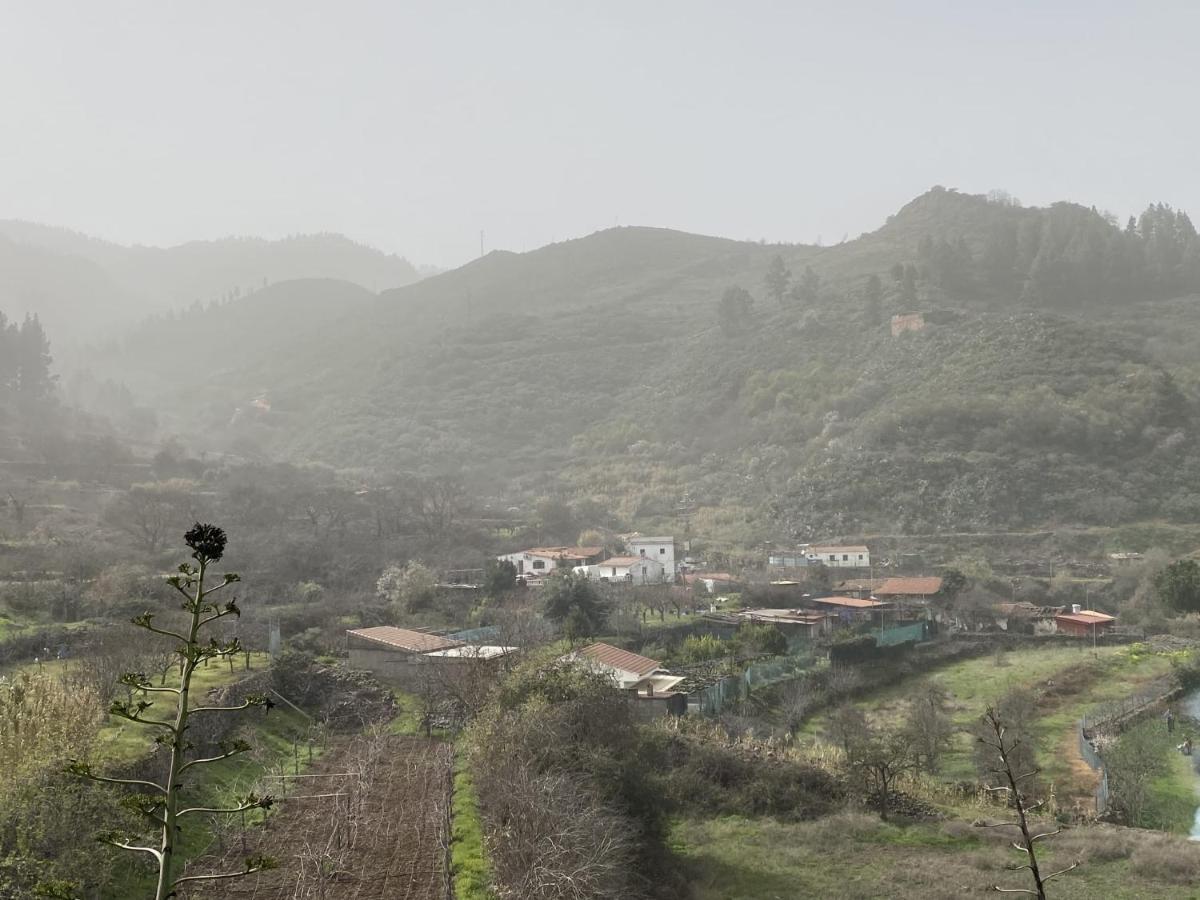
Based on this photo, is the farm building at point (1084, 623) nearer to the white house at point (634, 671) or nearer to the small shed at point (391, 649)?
the white house at point (634, 671)

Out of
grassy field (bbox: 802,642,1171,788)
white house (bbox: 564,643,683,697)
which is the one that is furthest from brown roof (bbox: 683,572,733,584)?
white house (bbox: 564,643,683,697)

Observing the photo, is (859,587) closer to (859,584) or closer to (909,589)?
(859,584)

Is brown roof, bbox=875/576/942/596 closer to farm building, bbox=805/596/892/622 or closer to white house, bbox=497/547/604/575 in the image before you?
farm building, bbox=805/596/892/622

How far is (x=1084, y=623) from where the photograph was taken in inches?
1549

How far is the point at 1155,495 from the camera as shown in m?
58.1

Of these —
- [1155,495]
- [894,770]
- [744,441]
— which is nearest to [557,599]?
[894,770]

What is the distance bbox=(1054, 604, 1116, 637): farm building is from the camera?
129 ft

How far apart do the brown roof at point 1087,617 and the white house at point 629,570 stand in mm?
17171

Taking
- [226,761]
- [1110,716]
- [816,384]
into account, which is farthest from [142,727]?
[816,384]

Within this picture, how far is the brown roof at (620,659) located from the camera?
25.1 meters

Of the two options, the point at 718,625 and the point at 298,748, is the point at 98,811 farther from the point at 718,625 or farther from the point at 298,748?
the point at 718,625

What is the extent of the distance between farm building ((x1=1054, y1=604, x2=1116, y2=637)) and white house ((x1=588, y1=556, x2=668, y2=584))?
55.6 feet

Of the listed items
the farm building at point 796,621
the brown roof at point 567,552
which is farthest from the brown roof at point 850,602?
the brown roof at point 567,552

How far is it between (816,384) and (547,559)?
42008mm
